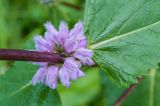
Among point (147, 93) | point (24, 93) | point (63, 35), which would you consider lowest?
point (147, 93)

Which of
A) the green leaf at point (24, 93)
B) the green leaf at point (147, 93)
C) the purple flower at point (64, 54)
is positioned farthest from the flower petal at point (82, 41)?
the green leaf at point (147, 93)

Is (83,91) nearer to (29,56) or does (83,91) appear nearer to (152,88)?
(152,88)

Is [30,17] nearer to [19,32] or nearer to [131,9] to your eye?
[19,32]

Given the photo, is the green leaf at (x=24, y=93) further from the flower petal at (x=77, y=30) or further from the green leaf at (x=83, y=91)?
the green leaf at (x=83, y=91)

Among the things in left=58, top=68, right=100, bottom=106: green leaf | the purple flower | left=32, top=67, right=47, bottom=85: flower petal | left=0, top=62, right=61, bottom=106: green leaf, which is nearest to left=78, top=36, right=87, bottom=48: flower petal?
the purple flower

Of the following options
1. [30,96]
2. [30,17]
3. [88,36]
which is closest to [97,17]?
[88,36]

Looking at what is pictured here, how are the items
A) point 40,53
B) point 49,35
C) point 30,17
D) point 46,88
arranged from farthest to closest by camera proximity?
1. point 30,17
2. point 46,88
3. point 49,35
4. point 40,53

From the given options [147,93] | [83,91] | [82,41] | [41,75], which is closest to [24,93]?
[41,75]
